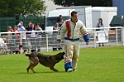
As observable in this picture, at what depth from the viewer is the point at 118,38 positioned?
3541cm

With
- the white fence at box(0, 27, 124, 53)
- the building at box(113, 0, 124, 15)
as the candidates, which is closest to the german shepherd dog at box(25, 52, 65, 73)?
the white fence at box(0, 27, 124, 53)

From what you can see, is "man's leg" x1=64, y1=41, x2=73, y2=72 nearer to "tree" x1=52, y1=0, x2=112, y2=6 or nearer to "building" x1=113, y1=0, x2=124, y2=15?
"building" x1=113, y1=0, x2=124, y2=15

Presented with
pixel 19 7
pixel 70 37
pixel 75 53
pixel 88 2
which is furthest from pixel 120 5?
pixel 70 37

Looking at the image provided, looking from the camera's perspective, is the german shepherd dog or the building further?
the building

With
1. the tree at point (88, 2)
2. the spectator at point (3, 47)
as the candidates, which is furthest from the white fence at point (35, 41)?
the tree at point (88, 2)

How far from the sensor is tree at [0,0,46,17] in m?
57.8

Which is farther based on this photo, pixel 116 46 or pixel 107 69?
pixel 116 46

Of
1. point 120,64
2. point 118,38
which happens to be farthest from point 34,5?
point 120,64

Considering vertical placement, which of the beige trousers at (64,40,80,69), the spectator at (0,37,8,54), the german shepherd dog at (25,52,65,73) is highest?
the beige trousers at (64,40,80,69)

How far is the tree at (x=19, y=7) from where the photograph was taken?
2277 inches

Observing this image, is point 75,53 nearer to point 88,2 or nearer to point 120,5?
point 120,5

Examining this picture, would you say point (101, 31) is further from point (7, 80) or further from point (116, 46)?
point (7, 80)

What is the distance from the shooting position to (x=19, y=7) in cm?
5825

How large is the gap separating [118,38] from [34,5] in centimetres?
2611
